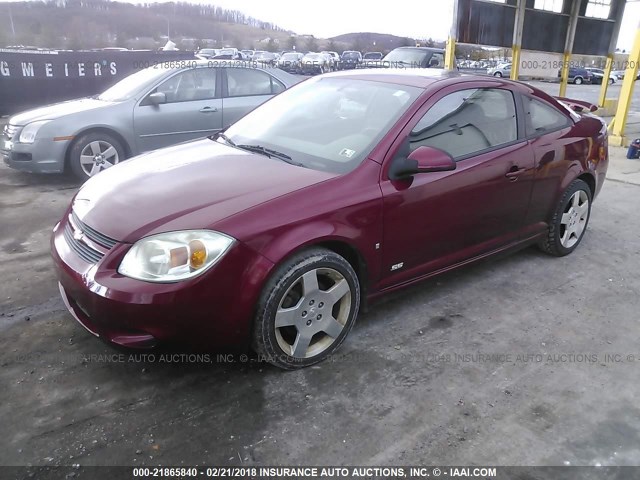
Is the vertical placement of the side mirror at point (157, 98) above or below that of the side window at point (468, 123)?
below

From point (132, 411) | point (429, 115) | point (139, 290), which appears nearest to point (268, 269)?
point (139, 290)

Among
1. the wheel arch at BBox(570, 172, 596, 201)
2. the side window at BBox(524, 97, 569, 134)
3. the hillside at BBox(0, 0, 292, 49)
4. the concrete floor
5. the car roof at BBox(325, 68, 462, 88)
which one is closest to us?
the concrete floor

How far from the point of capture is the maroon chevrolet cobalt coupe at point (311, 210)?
7.91 feet

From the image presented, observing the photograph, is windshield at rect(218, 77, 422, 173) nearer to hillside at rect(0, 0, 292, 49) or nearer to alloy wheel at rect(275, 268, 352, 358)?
alloy wheel at rect(275, 268, 352, 358)

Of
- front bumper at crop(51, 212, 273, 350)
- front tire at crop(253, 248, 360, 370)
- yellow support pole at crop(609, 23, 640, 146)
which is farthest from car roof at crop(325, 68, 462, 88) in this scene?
yellow support pole at crop(609, 23, 640, 146)

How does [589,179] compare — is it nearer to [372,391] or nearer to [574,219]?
[574,219]

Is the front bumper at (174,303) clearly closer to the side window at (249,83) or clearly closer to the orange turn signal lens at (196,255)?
the orange turn signal lens at (196,255)

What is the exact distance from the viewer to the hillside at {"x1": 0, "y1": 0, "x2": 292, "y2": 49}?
50.6m

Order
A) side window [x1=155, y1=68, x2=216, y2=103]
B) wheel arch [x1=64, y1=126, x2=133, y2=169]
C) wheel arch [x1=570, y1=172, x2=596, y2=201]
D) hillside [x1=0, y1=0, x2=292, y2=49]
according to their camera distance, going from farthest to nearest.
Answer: hillside [x1=0, y1=0, x2=292, y2=49] < side window [x1=155, y1=68, x2=216, y2=103] < wheel arch [x1=64, y1=126, x2=133, y2=169] < wheel arch [x1=570, y1=172, x2=596, y2=201]

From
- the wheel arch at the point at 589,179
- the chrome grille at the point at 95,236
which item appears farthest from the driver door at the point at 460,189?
the chrome grille at the point at 95,236

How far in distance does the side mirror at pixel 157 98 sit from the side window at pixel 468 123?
4275 millimetres

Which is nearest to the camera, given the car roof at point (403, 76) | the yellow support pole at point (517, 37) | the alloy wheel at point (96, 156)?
the car roof at point (403, 76)

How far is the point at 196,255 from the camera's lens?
2379 millimetres

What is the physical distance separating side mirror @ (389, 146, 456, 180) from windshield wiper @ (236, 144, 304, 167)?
1.78ft
